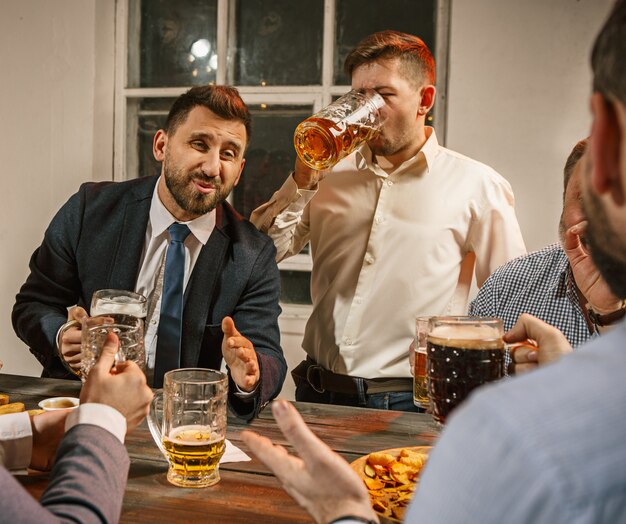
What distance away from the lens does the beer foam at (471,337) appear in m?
1.11

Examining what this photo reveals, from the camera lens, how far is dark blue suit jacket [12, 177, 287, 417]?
6.72 ft

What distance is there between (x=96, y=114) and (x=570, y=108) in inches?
94.8

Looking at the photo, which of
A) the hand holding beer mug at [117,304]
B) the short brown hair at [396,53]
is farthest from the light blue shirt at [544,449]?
the short brown hair at [396,53]

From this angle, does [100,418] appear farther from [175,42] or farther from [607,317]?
[175,42]

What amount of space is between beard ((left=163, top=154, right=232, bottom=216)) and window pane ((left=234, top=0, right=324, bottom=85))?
1454 mm

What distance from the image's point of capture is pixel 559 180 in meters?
3.01

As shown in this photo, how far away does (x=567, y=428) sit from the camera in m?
0.45

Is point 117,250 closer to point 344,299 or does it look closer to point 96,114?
point 344,299

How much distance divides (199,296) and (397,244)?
713mm

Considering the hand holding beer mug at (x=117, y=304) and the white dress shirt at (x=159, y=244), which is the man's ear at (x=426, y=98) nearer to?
the white dress shirt at (x=159, y=244)

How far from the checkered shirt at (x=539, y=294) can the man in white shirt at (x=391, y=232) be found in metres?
0.25

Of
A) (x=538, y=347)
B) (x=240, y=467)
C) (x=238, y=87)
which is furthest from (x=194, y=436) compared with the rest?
(x=238, y=87)

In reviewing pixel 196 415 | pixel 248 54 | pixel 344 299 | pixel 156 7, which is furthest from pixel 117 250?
pixel 156 7

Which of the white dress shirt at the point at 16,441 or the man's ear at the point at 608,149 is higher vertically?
the man's ear at the point at 608,149
